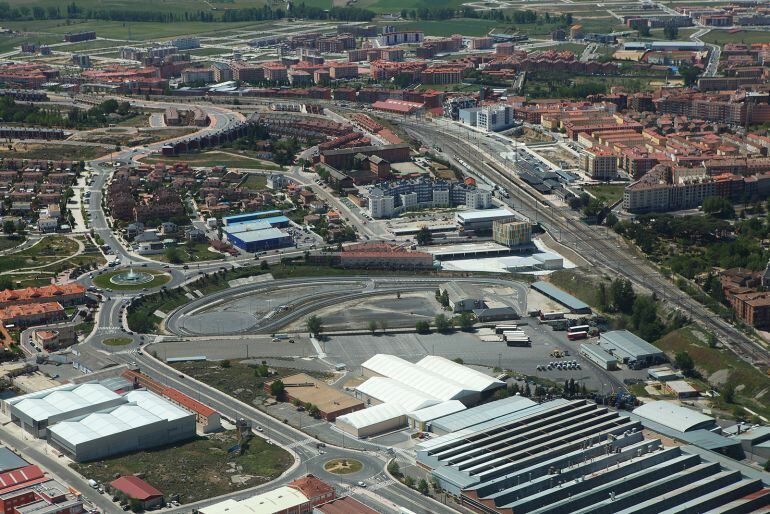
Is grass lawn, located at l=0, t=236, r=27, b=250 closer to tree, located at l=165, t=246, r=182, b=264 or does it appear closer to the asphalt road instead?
tree, located at l=165, t=246, r=182, b=264

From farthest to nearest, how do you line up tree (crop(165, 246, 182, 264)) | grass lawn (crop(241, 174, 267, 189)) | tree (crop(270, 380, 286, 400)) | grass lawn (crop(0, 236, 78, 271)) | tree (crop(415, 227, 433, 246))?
grass lawn (crop(241, 174, 267, 189)) < tree (crop(415, 227, 433, 246)) < tree (crop(165, 246, 182, 264)) < grass lawn (crop(0, 236, 78, 271)) < tree (crop(270, 380, 286, 400))

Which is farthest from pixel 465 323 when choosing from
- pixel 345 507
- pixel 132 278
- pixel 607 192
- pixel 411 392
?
pixel 607 192

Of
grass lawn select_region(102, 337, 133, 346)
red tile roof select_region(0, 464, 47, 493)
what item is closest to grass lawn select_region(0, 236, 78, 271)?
grass lawn select_region(102, 337, 133, 346)

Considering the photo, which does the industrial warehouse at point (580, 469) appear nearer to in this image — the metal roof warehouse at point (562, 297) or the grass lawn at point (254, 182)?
the metal roof warehouse at point (562, 297)

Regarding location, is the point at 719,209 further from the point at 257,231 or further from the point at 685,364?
the point at 257,231

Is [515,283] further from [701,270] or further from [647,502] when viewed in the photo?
[647,502]

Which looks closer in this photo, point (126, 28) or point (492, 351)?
point (492, 351)
